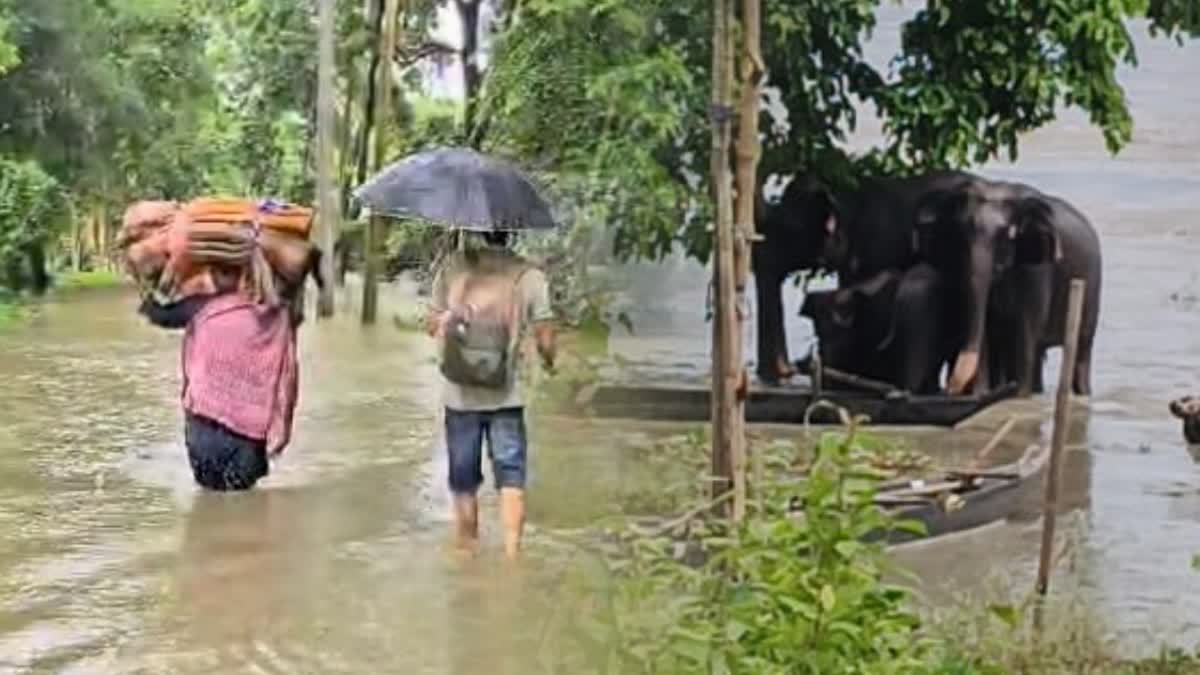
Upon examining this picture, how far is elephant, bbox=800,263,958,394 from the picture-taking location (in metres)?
4.78

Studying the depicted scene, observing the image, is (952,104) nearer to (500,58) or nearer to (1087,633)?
(500,58)

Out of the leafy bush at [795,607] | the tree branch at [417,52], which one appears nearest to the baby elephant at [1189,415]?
the tree branch at [417,52]

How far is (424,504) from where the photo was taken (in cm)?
405

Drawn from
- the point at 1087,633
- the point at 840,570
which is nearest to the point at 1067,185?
the point at 1087,633

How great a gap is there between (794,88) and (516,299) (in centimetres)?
122

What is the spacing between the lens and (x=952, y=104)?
4414 millimetres

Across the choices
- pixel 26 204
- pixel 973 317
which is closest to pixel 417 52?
pixel 973 317

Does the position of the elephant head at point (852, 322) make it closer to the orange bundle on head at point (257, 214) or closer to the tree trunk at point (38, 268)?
the orange bundle on head at point (257, 214)

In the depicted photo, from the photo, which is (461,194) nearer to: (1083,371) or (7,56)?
(1083,371)

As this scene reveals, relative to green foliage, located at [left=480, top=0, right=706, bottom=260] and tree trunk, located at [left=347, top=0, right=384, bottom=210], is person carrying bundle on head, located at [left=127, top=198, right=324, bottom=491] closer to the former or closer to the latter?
green foliage, located at [left=480, top=0, right=706, bottom=260]

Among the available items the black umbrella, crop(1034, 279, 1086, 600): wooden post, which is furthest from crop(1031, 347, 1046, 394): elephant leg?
the black umbrella

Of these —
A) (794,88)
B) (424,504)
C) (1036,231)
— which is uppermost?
(794,88)

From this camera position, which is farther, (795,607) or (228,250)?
(228,250)

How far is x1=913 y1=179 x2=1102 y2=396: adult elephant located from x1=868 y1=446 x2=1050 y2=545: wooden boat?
332 millimetres
